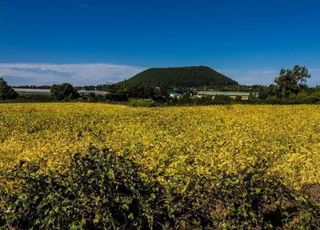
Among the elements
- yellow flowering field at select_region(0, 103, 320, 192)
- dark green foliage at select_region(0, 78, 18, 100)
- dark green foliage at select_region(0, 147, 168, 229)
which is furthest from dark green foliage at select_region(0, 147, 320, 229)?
dark green foliage at select_region(0, 78, 18, 100)

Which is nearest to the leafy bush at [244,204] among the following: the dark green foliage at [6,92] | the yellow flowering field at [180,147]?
the yellow flowering field at [180,147]

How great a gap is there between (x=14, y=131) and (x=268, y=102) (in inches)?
1702

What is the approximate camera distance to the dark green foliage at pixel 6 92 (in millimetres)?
87537

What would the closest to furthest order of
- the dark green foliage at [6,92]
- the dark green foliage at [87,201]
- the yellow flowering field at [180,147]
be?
the dark green foliage at [87,201], the yellow flowering field at [180,147], the dark green foliage at [6,92]

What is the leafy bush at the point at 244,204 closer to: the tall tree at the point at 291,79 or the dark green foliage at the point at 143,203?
the dark green foliage at the point at 143,203

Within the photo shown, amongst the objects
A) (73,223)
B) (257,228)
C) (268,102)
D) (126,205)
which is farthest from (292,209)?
(268,102)

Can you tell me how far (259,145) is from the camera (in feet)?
46.8

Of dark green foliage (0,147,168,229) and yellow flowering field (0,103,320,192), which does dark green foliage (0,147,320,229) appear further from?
yellow flowering field (0,103,320,192)

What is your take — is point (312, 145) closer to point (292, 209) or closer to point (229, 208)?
point (292, 209)

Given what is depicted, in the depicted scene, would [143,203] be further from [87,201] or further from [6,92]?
[6,92]

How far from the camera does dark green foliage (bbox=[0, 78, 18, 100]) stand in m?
87.5

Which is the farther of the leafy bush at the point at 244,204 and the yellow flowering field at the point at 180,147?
the yellow flowering field at the point at 180,147

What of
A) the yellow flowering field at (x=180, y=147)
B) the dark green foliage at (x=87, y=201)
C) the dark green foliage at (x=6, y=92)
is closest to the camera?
the dark green foliage at (x=87, y=201)

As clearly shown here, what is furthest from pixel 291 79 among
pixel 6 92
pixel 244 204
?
pixel 244 204
